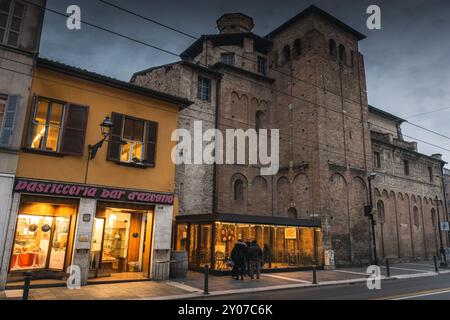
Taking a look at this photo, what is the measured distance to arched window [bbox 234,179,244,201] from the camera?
2339cm

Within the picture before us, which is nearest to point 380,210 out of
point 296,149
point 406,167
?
point 406,167

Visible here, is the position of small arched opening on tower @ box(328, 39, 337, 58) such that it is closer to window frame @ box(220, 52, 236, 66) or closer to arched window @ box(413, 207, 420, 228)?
window frame @ box(220, 52, 236, 66)

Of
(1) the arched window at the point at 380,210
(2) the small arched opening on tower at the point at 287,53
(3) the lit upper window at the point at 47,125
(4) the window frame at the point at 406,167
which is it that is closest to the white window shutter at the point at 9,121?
(3) the lit upper window at the point at 47,125

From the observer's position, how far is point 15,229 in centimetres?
1091

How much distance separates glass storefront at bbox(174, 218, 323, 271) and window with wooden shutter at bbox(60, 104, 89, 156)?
7.30 metres

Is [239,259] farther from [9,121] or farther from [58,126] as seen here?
[9,121]

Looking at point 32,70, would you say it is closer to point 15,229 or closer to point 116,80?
point 116,80

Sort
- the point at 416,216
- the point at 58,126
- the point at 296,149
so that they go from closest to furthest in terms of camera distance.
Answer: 1. the point at 58,126
2. the point at 296,149
3. the point at 416,216

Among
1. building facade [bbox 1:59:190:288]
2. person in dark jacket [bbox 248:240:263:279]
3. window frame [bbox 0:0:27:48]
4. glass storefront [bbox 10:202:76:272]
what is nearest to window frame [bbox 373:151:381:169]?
person in dark jacket [bbox 248:240:263:279]

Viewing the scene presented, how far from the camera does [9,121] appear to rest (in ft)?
36.2

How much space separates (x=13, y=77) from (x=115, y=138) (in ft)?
13.4

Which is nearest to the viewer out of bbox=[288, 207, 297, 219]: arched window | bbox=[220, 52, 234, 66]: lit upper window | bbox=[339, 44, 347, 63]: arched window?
bbox=[288, 207, 297, 219]: arched window

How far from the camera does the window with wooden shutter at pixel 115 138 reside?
1307 cm

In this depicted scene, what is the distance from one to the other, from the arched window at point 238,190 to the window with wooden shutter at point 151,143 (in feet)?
33.9
